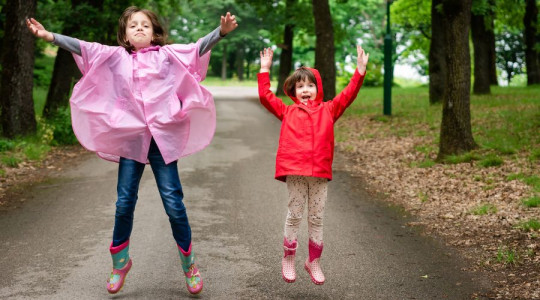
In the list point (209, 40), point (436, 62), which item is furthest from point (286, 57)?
point (209, 40)

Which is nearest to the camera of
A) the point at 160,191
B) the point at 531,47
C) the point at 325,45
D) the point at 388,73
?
the point at 160,191

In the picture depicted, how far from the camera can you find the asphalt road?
5.28 meters

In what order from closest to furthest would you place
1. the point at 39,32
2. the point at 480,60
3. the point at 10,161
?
the point at 39,32 → the point at 10,161 → the point at 480,60

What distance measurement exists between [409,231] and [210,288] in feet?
9.89

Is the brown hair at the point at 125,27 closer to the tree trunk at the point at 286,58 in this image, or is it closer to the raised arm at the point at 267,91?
the raised arm at the point at 267,91

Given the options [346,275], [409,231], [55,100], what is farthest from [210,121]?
[55,100]

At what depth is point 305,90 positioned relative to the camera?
17.0 ft

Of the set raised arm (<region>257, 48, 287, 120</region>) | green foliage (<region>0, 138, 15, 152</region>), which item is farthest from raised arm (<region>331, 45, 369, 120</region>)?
green foliage (<region>0, 138, 15, 152</region>)

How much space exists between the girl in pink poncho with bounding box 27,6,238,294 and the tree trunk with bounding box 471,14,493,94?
856 inches

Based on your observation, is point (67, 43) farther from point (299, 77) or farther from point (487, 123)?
point (487, 123)

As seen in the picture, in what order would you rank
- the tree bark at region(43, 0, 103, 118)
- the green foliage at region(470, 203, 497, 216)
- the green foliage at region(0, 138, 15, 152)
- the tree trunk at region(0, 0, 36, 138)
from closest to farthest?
1. the green foliage at region(470, 203, 497, 216)
2. the green foliage at region(0, 138, 15, 152)
3. the tree trunk at region(0, 0, 36, 138)
4. the tree bark at region(43, 0, 103, 118)

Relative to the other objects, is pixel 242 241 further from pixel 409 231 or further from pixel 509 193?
pixel 509 193

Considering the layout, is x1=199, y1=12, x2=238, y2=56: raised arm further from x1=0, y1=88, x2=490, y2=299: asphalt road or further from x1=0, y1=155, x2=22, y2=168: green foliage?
x1=0, y1=155, x2=22, y2=168: green foliage

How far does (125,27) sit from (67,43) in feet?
1.43
